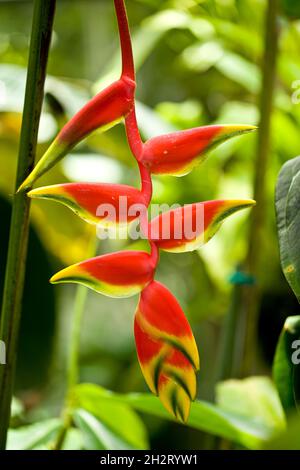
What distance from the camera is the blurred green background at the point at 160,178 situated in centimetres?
74

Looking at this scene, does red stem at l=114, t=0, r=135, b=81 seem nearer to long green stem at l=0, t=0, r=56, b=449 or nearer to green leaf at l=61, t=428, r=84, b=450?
long green stem at l=0, t=0, r=56, b=449

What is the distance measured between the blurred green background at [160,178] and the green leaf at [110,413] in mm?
157

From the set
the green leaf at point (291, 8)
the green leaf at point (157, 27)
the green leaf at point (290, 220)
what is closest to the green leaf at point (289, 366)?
the green leaf at point (290, 220)

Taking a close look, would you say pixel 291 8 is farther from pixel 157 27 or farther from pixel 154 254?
pixel 154 254

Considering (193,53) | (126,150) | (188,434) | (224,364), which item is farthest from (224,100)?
(224,364)

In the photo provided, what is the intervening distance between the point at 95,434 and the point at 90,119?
12.2 inches

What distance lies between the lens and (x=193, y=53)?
0.99 metres

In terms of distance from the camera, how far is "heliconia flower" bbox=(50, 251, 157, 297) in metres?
0.26

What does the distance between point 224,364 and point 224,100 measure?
0.67m

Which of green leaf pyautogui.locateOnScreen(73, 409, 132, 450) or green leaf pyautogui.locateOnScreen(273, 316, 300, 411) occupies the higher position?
green leaf pyautogui.locateOnScreen(273, 316, 300, 411)

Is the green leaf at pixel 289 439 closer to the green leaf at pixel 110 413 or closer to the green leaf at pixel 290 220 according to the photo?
the green leaf at pixel 290 220

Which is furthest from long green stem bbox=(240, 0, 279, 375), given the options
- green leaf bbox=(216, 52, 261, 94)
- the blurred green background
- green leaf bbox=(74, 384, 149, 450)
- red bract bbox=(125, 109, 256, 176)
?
red bract bbox=(125, 109, 256, 176)

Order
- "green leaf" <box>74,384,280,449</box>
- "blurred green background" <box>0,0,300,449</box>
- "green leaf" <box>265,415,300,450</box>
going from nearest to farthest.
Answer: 1. "green leaf" <box>265,415,300,450</box>
2. "green leaf" <box>74,384,280,449</box>
3. "blurred green background" <box>0,0,300,449</box>

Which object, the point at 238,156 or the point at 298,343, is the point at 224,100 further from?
the point at 298,343
